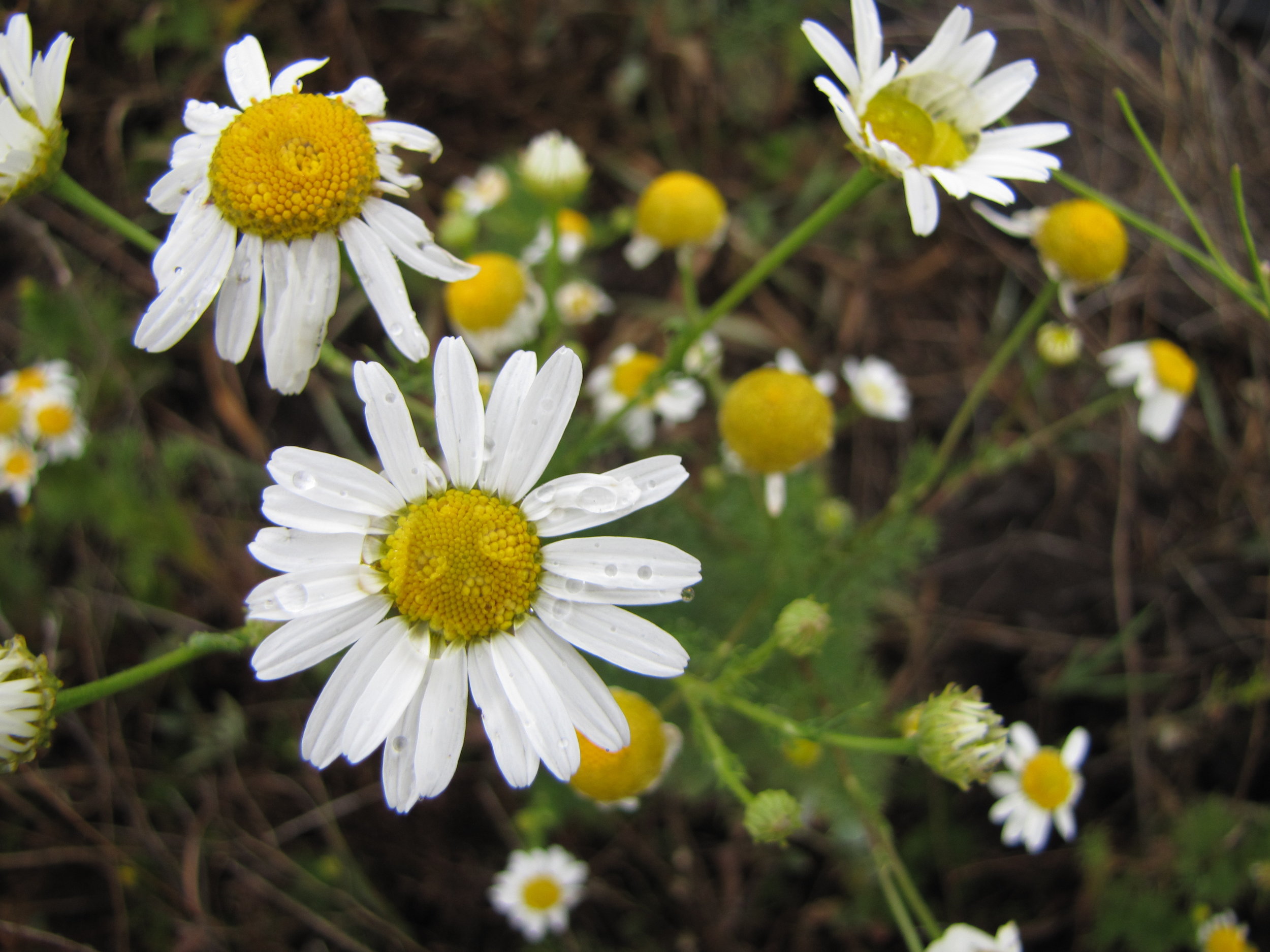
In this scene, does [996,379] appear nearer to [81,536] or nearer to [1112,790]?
[1112,790]

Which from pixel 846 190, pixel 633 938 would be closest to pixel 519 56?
pixel 846 190

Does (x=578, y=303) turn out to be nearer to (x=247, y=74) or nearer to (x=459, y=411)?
(x=247, y=74)

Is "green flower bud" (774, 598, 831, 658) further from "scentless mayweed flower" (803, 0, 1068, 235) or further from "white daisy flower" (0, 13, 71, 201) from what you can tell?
"white daisy flower" (0, 13, 71, 201)

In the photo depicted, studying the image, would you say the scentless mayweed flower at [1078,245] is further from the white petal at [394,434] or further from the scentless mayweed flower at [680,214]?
the white petal at [394,434]

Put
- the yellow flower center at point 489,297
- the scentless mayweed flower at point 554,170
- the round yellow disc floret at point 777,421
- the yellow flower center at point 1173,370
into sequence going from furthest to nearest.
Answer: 1. the yellow flower center at point 1173,370
2. the yellow flower center at point 489,297
3. the scentless mayweed flower at point 554,170
4. the round yellow disc floret at point 777,421

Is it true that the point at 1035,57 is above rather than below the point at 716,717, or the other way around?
above

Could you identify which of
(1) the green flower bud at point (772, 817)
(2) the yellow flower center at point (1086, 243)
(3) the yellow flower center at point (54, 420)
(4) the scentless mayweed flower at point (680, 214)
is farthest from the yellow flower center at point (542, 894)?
(2) the yellow flower center at point (1086, 243)

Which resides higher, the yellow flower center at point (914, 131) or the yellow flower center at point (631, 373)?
the yellow flower center at point (914, 131)

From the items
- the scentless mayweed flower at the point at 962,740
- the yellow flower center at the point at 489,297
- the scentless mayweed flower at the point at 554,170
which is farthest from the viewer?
the yellow flower center at the point at 489,297
